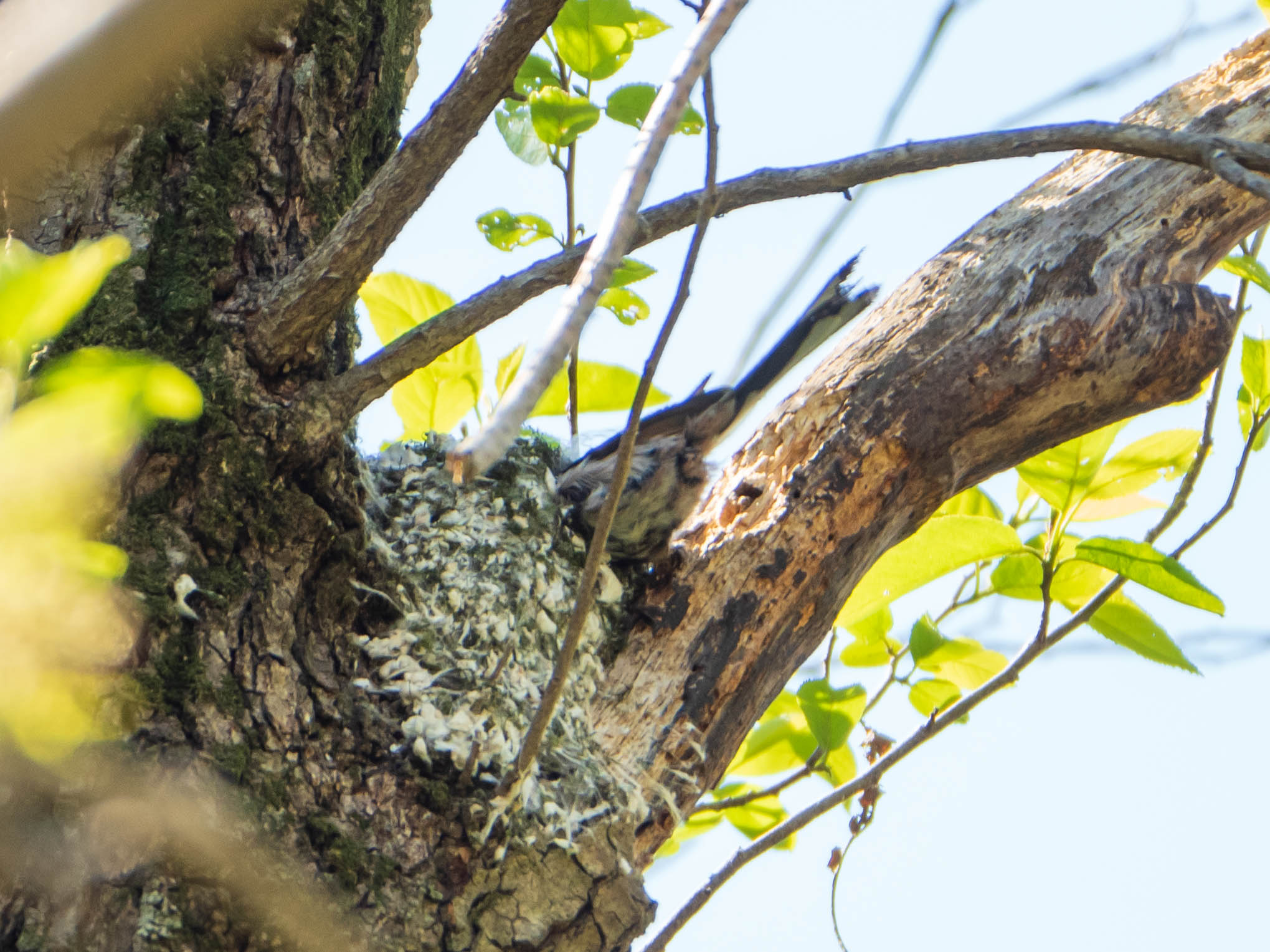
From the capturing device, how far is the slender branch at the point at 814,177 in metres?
1.23

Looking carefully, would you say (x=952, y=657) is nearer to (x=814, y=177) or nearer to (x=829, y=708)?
(x=829, y=708)

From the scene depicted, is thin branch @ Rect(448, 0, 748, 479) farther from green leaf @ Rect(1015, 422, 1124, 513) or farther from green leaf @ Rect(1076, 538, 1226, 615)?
green leaf @ Rect(1015, 422, 1124, 513)

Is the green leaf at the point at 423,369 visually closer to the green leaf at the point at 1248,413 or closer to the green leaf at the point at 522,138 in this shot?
the green leaf at the point at 522,138

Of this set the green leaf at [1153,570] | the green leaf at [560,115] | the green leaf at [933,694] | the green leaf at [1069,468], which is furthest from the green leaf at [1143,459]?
the green leaf at [560,115]

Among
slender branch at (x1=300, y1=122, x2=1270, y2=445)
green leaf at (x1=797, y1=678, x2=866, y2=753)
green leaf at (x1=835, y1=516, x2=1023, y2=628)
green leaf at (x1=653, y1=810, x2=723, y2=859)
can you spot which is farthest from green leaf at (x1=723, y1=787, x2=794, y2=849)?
slender branch at (x1=300, y1=122, x2=1270, y2=445)

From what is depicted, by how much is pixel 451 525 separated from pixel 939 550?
83 centimetres

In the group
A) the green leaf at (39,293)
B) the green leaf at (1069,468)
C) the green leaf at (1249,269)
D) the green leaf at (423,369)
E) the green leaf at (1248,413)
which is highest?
the green leaf at (1249,269)

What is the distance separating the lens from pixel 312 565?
142cm

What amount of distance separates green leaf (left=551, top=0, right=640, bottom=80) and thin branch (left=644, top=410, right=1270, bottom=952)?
114cm

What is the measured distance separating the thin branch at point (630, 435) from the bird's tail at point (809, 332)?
3.58 ft

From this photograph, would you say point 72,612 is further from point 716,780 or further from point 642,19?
point 642,19

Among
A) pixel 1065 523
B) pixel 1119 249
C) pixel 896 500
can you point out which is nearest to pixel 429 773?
pixel 896 500

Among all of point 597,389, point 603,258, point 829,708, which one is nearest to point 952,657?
point 829,708

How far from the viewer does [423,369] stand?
1.96m
